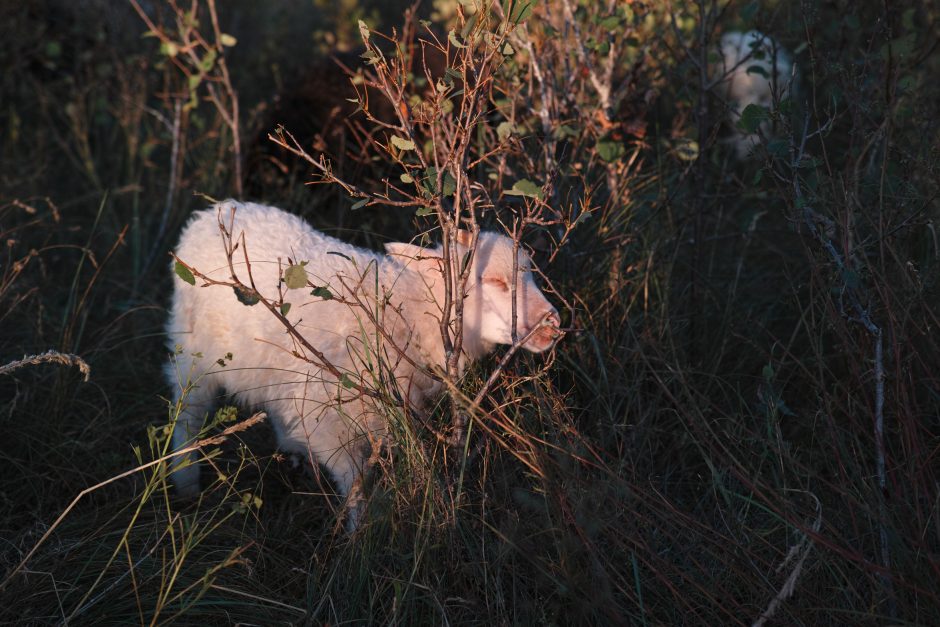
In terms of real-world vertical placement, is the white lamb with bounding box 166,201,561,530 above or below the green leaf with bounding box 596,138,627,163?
below

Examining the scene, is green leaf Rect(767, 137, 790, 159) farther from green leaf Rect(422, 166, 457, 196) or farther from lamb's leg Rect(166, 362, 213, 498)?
lamb's leg Rect(166, 362, 213, 498)

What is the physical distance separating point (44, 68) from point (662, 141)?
17.4ft

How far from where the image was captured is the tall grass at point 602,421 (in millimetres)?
2543

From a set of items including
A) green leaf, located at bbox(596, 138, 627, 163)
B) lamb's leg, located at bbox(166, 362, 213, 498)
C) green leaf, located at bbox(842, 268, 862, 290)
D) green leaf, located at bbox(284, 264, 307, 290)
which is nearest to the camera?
green leaf, located at bbox(284, 264, 307, 290)

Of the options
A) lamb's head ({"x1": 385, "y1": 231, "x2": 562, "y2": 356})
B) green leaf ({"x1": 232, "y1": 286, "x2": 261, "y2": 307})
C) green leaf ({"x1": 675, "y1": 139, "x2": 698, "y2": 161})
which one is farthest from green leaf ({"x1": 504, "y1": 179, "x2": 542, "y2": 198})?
green leaf ({"x1": 675, "y1": 139, "x2": 698, "y2": 161})

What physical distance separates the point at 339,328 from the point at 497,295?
60 cm

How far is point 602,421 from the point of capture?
3.35m

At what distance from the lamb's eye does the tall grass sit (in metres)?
0.26

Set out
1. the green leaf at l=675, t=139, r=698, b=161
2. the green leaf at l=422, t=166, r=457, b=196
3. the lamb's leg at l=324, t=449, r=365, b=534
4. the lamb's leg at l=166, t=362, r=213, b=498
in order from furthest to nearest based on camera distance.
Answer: the green leaf at l=675, t=139, r=698, b=161
the lamb's leg at l=166, t=362, r=213, b=498
the lamb's leg at l=324, t=449, r=365, b=534
the green leaf at l=422, t=166, r=457, b=196

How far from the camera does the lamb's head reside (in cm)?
303

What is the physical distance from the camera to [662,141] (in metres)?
4.50

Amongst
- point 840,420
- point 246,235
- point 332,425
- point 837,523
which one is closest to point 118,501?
point 332,425

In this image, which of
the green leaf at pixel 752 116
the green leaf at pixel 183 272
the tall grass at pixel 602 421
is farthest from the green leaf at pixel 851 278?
the green leaf at pixel 183 272

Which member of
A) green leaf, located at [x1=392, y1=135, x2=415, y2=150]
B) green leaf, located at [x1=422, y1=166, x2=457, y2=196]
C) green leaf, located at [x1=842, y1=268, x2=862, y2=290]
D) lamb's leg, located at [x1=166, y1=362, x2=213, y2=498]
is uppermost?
green leaf, located at [x1=392, y1=135, x2=415, y2=150]
